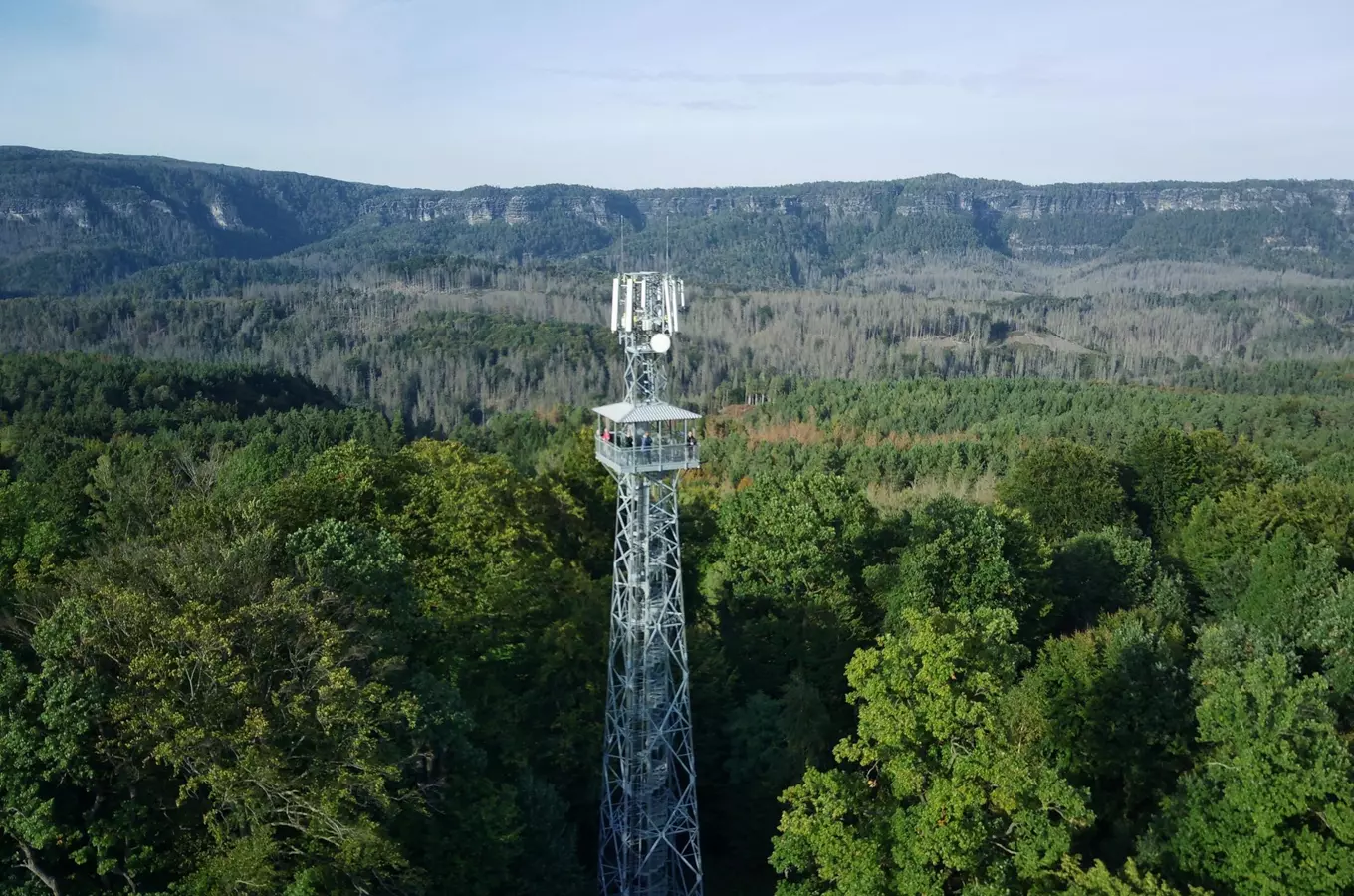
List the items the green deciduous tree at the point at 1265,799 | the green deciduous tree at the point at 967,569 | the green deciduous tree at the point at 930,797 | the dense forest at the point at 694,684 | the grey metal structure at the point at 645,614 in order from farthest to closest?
1. the green deciduous tree at the point at 967,569
2. the grey metal structure at the point at 645,614
3. the green deciduous tree at the point at 1265,799
4. the green deciduous tree at the point at 930,797
5. the dense forest at the point at 694,684

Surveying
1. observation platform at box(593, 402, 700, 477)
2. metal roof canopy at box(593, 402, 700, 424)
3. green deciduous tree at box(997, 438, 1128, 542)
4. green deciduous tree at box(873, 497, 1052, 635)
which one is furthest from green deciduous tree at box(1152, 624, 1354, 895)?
green deciduous tree at box(997, 438, 1128, 542)

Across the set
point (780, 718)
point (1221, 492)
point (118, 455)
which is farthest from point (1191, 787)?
point (118, 455)

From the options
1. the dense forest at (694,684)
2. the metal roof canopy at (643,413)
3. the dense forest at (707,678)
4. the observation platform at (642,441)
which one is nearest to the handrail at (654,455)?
the observation platform at (642,441)

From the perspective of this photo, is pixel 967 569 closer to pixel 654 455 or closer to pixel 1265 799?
pixel 1265 799

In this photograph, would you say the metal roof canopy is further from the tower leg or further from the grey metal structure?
the tower leg

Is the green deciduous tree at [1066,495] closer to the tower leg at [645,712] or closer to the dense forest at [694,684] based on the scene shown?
the dense forest at [694,684]

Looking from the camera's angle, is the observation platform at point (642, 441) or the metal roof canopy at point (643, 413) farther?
the observation platform at point (642, 441)

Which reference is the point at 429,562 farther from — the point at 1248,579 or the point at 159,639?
the point at 1248,579
